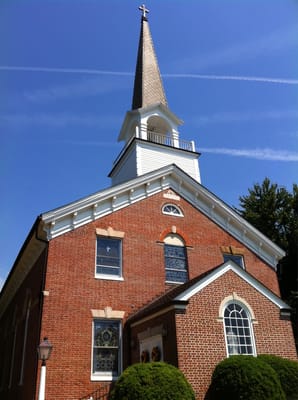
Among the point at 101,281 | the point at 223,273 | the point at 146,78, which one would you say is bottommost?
the point at 223,273

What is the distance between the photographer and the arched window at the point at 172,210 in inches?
704

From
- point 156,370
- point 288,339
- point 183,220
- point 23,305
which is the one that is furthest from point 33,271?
point 288,339

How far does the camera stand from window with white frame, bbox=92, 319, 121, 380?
1364 centimetres

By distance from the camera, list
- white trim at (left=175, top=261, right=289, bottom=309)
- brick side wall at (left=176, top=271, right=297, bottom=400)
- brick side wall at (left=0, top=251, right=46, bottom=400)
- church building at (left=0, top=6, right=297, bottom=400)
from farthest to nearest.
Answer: brick side wall at (left=0, top=251, right=46, bottom=400) → church building at (left=0, top=6, right=297, bottom=400) → white trim at (left=175, top=261, right=289, bottom=309) → brick side wall at (left=176, top=271, right=297, bottom=400)

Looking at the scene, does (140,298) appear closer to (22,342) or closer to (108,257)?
(108,257)

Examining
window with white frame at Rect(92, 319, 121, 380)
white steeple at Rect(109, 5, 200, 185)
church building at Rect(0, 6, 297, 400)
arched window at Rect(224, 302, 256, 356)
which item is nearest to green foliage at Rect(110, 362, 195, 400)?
church building at Rect(0, 6, 297, 400)

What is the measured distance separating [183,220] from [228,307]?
19.8 feet

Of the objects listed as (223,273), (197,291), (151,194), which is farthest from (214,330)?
(151,194)

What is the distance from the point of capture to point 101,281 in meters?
15.0

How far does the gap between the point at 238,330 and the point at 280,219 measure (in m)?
20.1

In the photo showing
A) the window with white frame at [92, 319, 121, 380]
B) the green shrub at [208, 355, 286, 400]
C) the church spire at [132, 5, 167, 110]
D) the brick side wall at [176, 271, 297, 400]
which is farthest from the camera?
the church spire at [132, 5, 167, 110]

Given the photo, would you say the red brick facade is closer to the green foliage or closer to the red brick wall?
the red brick wall

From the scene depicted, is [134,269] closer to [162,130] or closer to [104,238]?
[104,238]

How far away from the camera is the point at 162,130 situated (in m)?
24.6
